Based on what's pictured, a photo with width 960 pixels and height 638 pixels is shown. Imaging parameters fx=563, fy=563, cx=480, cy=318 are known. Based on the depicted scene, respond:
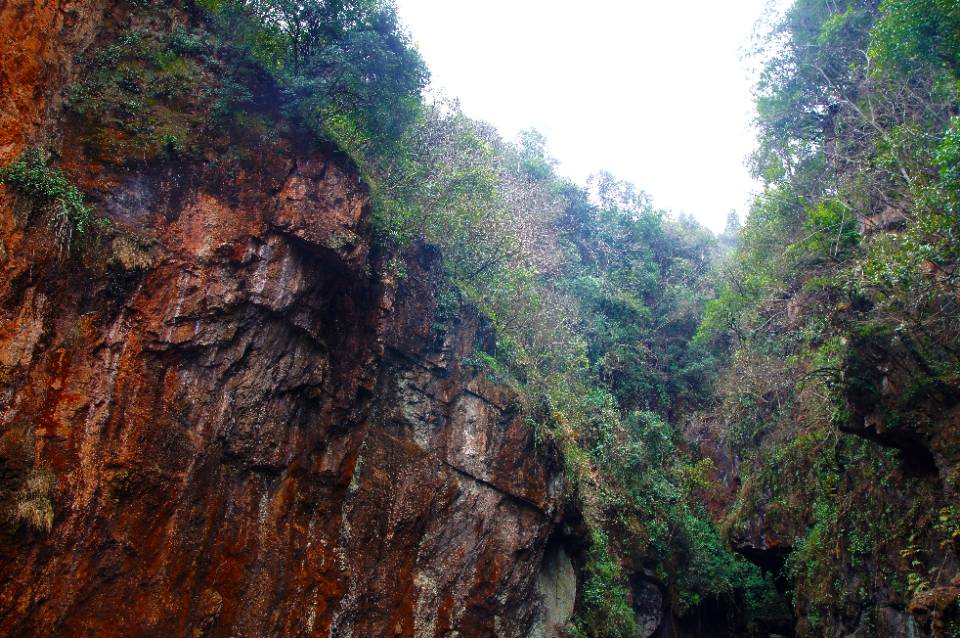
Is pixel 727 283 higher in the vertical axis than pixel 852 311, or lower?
higher

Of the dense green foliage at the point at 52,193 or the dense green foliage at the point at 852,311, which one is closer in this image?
the dense green foliage at the point at 52,193

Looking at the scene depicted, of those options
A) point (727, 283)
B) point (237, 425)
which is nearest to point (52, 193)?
point (237, 425)

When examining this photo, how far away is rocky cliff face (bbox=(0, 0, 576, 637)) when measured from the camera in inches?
282

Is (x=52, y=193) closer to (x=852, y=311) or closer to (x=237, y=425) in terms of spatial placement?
(x=237, y=425)

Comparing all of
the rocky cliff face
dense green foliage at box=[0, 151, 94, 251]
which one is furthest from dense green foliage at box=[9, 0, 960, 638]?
the rocky cliff face

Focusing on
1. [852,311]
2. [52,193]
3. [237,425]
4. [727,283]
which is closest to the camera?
[52,193]

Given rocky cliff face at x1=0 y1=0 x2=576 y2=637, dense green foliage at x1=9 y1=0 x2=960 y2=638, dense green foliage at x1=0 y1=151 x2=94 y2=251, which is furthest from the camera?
dense green foliage at x1=9 y1=0 x2=960 y2=638

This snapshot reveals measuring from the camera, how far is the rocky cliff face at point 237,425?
716 cm

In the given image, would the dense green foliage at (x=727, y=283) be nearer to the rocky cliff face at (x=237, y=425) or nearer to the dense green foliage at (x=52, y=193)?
the dense green foliage at (x=52, y=193)

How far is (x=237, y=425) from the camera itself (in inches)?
350

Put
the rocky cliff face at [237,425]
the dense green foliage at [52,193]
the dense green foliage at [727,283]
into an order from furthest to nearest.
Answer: the dense green foliage at [727,283]
the dense green foliage at [52,193]
the rocky cliff face at [237,425]

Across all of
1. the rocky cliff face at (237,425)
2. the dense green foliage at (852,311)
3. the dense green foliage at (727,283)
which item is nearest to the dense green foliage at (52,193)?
the dense green foliage at (727,283)

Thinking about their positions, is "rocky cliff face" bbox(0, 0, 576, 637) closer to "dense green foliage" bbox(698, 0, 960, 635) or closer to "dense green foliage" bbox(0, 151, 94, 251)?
"dense green foliage" bbox(0, 151, 94, 251)

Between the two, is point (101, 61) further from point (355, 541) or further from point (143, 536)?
point (355, 541)
